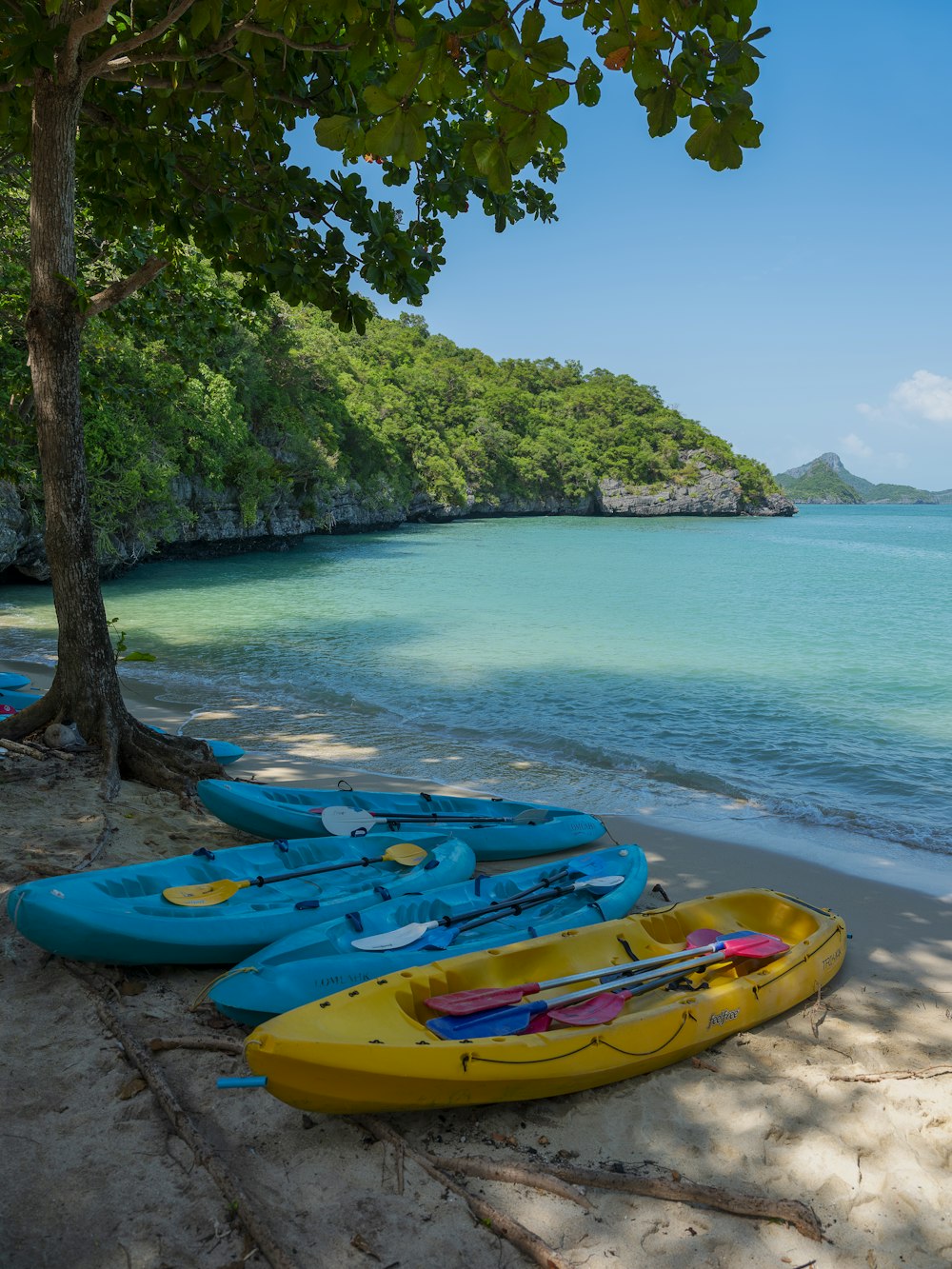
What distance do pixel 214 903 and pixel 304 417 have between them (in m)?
33.1

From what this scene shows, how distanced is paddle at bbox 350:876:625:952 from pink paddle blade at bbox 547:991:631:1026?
2.48 ft

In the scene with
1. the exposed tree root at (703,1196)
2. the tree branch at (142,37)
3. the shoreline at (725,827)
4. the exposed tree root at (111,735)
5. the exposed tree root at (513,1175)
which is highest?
the tree branch at (142,37)

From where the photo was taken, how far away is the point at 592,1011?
10.7 feet

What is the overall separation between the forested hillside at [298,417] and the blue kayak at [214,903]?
3.98m

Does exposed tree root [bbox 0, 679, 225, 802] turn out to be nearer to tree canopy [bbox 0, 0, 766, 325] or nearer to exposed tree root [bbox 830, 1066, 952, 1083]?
tree canopy [bbox 0, 0, 766, 325]

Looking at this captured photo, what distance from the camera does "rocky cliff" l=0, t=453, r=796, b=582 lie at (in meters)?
20.0

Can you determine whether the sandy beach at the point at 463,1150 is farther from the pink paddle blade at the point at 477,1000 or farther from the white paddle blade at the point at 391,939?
the white paddle blade at the point at 391,939

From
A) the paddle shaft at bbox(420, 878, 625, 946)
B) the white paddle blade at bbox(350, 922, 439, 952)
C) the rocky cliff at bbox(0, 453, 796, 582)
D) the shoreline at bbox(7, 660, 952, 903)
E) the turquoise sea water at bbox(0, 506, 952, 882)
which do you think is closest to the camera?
the white paddle blade at bbox(350, 922, 439, 952)

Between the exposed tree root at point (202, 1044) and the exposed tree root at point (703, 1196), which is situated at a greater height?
the exposed tree root at point (202, 1044)

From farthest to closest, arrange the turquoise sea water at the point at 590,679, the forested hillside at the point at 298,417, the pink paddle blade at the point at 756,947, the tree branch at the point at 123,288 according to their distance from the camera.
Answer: the forested hillside at the point at 298,417, the turquoise sea water at the point at 590,679, the tree branch at the point at 123,288, the pink paddle blade at the point at 756,947

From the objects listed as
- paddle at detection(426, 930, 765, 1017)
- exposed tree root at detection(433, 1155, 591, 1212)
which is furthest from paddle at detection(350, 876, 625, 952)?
exposed tree root at detection(433, 1155, 591, 1212)

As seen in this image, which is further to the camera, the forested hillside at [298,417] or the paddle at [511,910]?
the forested hillside at [298,417]

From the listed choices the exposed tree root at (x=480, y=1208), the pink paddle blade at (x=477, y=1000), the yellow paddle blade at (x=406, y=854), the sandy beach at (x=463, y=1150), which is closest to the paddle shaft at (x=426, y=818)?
the yellow paddle blade at (x=406, y=854)

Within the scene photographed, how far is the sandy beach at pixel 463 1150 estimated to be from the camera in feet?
7.69
